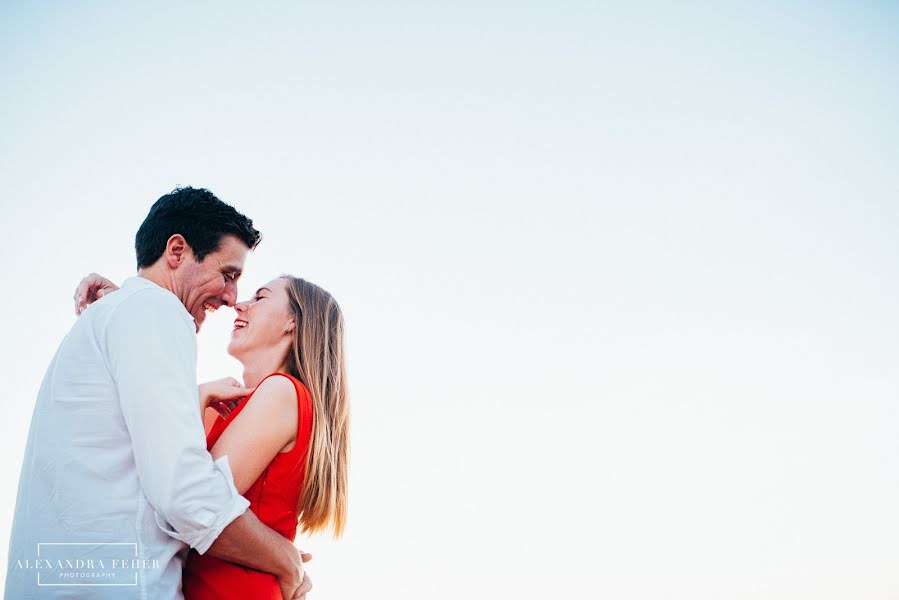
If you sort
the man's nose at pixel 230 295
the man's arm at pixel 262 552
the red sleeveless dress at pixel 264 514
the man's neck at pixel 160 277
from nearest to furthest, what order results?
the man's arm at pixel 262 552
the red sleeveless dress at pixel 264 514
the man's neck at pixel 160 277
the man's nose at pixel 230 295

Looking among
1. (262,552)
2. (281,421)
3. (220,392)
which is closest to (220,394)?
(220,392)

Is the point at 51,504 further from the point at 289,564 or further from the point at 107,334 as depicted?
the point at 289,564

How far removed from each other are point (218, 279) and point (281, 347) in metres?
0.75

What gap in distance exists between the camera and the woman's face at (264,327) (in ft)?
14.8

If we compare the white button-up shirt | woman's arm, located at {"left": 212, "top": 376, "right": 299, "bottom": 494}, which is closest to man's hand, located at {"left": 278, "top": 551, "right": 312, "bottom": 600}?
woman's arm, located at {"left": 212, "top": 376, "right": 299, "bottom": 494}

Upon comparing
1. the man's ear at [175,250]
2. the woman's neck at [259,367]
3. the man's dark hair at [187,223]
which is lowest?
the woman's neck at [259,367]

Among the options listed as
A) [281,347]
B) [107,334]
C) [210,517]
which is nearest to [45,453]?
[107,334]

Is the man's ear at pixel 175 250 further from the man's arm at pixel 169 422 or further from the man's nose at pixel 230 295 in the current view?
the man's arm at pixel 169 422

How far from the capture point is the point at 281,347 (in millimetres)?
4512

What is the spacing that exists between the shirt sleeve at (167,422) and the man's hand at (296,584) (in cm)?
71

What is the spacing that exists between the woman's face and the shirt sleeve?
1644mm

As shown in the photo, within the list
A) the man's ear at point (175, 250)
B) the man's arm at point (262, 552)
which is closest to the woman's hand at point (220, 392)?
the man's ear at point (175, 250)

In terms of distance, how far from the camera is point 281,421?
11.8ft

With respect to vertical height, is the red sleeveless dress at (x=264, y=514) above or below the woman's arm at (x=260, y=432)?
below
